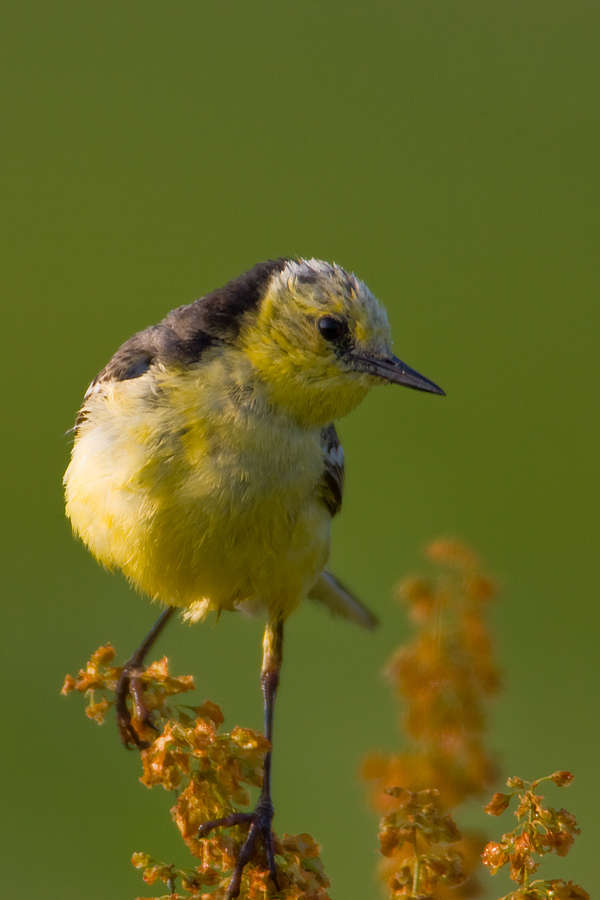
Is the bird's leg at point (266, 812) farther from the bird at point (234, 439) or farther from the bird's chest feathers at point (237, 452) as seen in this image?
the bird's chest feathers at point (237, 452)

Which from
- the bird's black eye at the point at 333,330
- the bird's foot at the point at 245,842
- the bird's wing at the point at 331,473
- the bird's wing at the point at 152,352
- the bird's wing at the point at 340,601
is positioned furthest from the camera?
the bird's wing at the point at 340,601

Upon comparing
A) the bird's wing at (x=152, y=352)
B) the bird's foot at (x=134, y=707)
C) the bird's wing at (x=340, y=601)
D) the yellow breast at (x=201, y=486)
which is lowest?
the bird's foot at (x=134, y=707)

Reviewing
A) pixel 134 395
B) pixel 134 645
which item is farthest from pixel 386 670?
pixel 134 645

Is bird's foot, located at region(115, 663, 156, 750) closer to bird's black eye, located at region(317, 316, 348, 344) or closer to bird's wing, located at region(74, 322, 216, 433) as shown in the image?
bird's wing, located at region(74, 322, 216, 433)

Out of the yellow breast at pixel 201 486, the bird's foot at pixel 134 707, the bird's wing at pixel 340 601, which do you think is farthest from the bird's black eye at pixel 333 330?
the bird's wing at pixel 340 601

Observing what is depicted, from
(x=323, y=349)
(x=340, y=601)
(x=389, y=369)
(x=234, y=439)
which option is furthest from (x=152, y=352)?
(x=340, y=601)

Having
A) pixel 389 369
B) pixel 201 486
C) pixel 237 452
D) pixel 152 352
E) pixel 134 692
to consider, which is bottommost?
pixel 134 692

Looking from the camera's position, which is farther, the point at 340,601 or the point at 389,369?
the point at 340,601

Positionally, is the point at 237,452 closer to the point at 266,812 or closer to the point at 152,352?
the point at 152,352
